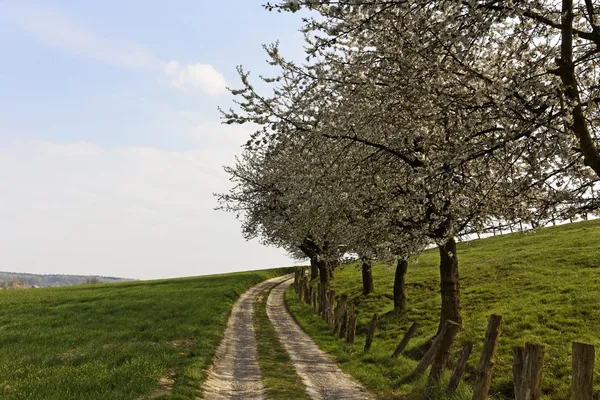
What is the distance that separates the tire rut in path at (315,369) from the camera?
13062 mm

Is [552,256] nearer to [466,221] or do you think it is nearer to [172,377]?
[466,221]

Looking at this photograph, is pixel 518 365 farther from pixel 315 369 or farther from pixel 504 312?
pixel 504 312

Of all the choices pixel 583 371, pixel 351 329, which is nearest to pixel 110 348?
pixel 351 329

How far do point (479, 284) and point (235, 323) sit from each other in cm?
1715

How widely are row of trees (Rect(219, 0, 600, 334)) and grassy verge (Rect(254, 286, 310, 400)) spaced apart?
5.93m

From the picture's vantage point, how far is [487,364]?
1085 cm

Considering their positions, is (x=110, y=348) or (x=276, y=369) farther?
(x=110, y=348)

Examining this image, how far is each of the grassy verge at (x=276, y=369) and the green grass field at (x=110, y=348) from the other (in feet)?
7.06

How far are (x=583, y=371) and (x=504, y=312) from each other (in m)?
15.0

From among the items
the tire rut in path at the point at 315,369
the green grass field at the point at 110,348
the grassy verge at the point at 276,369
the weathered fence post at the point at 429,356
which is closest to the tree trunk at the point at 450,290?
the weathered fence post at the point at 429,356

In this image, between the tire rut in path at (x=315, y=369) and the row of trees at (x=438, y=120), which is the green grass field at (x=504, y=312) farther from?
the row of trees at (x=438, y=120)

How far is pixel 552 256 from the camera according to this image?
33781 mm

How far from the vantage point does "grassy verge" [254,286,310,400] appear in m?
12.7

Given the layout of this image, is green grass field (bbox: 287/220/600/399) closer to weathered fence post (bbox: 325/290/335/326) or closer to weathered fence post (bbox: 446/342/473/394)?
weathered fence post (bbox: 446/342/473/394)
